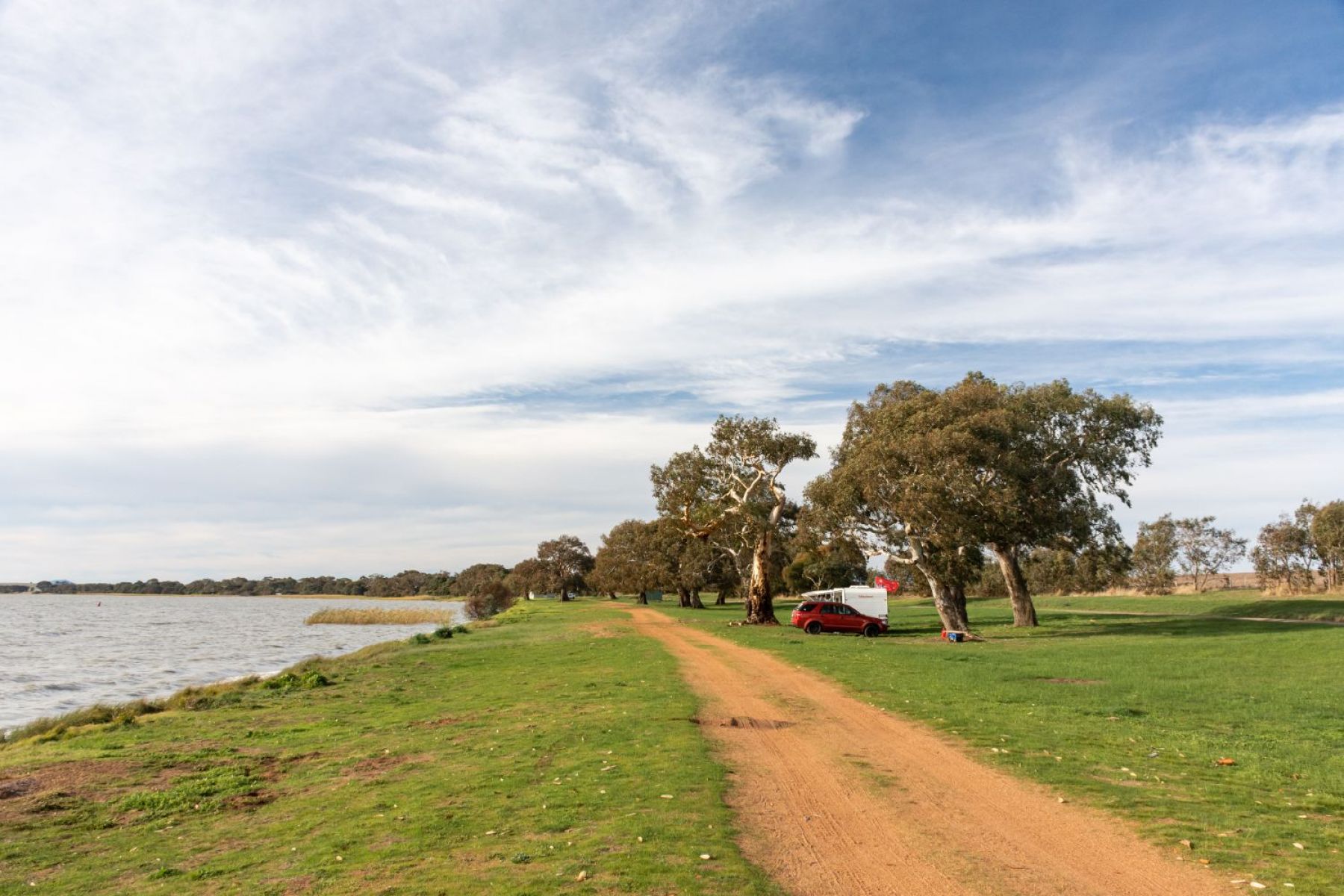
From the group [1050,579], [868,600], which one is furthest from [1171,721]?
[1050,579]

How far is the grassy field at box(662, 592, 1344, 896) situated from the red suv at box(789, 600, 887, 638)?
6357 mm

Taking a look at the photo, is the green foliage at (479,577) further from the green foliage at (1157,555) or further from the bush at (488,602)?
the green foliage at (1157,555)

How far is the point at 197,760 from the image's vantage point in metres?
15.0

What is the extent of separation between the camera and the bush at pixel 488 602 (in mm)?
102562

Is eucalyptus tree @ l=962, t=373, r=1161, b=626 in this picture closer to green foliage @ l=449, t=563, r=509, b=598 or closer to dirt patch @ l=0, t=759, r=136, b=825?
dirt patch @ l=0, t=759, r=136, b=825

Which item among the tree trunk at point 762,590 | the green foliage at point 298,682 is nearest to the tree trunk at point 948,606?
the tree trunk at point 762,590

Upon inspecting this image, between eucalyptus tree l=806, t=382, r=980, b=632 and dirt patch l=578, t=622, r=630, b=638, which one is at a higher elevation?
eucalyptus tree l=806, t=382, r=980, b=632

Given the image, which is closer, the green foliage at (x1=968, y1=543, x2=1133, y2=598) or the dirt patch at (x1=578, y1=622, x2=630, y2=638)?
the dirt patch at (x1=578, y1=622, x2=630, y2=638)

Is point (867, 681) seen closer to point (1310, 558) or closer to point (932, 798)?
point (932, 798)

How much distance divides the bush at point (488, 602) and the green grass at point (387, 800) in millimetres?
80666

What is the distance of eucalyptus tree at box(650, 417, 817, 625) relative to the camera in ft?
155

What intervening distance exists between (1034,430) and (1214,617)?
1539 cm

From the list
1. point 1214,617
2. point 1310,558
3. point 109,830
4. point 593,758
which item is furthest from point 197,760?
point 1310,558

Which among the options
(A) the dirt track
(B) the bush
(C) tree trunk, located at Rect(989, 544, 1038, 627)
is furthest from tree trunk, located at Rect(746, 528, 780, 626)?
(B) the bush
